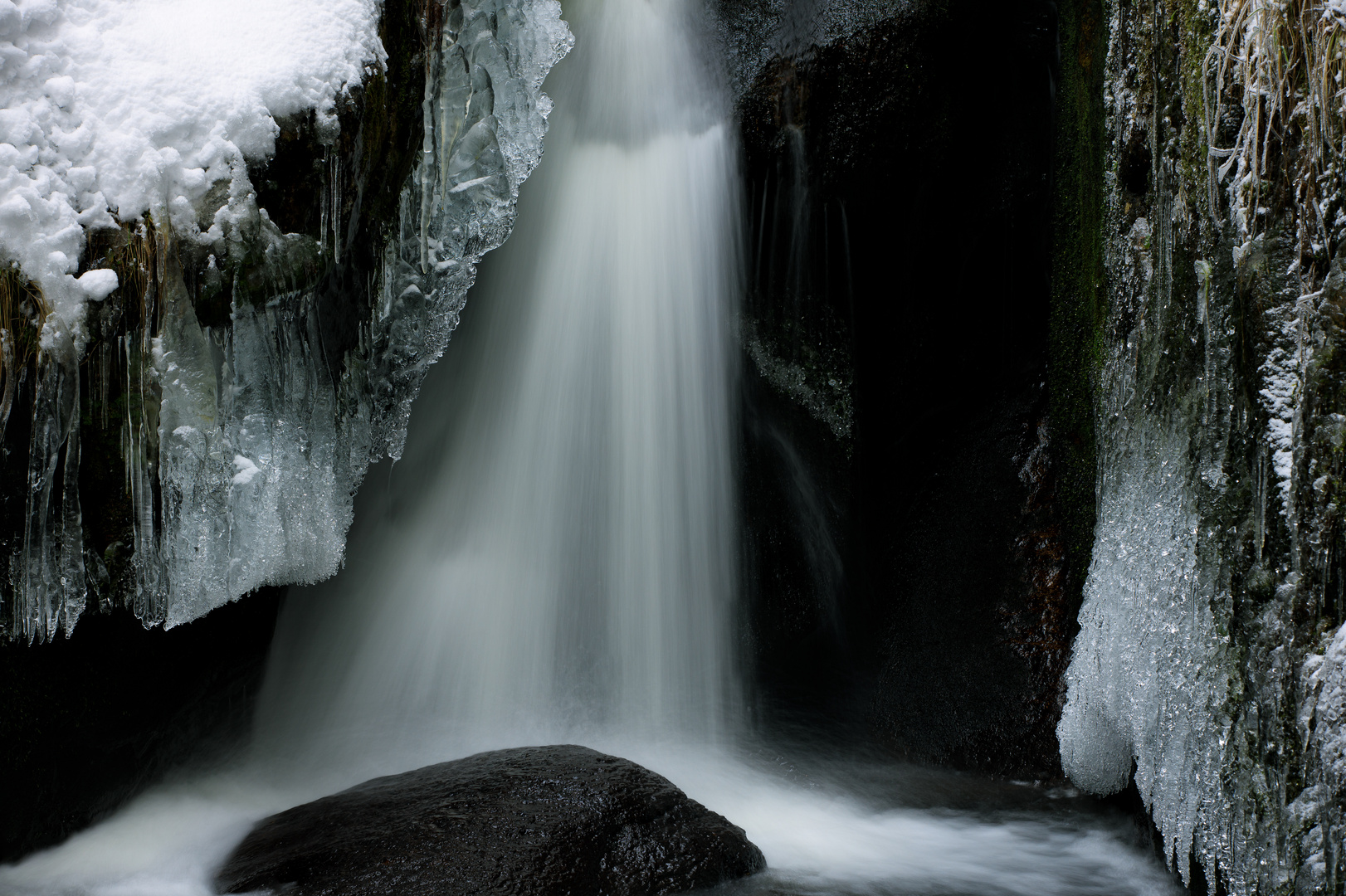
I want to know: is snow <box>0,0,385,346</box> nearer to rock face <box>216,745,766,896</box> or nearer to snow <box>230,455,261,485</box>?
snow <box>230,455,261,485</box>

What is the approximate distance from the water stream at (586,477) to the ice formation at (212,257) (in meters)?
1.10

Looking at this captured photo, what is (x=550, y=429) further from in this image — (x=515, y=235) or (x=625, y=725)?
(x=625, y=725)

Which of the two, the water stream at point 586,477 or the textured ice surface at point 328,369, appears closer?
the textured ice surface at point 328,369

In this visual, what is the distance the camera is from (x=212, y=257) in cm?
314

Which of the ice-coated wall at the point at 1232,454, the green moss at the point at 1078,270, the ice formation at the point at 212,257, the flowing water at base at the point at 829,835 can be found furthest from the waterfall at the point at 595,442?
the ice-coated wall at the point at 1232,454

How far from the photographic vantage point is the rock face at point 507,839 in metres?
2.97

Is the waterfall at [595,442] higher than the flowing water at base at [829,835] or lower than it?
higher

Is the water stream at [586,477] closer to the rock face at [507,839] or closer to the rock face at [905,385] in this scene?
the rock face at [905,385]

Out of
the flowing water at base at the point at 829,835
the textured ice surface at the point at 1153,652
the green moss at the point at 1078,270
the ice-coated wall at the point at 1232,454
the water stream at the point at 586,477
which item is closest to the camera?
the ice-coated wall at the point at 1232,454

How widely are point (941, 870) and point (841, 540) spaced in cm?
185

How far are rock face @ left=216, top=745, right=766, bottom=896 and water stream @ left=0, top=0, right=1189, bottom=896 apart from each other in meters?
1.27

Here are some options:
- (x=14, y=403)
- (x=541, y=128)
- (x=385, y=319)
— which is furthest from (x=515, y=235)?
(x=14, y=403)

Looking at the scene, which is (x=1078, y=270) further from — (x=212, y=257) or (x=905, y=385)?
(x=212, y=257)

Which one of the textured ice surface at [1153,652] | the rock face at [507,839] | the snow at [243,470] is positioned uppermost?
the snow at [243,470]
